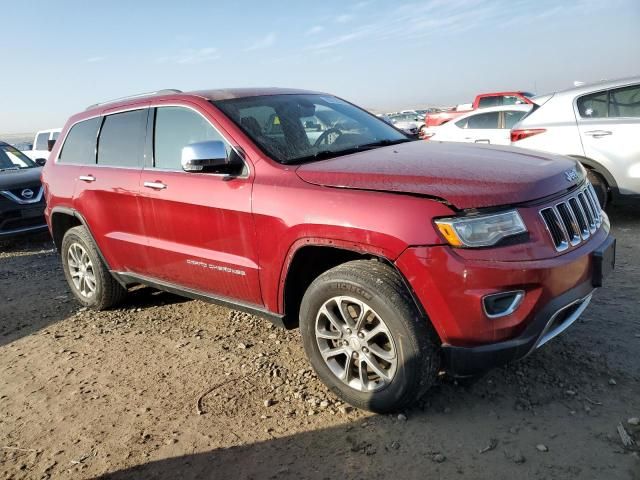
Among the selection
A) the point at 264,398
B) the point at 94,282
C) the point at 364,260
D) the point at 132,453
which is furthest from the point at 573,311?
the point at 94,282

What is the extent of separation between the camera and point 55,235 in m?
5.20

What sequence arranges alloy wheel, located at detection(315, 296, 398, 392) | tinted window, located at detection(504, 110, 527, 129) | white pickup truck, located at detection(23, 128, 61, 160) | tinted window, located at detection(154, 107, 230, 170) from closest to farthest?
1. alloy wheel, located at detection(315, 296, 398, 392)
2. tinted window, located at detection(154, 107, 230, 170)
3. tinted window, located at detection(504, 110, 527, 129)
4. white pickup truck, located at detection(23, 128, 61, 160)

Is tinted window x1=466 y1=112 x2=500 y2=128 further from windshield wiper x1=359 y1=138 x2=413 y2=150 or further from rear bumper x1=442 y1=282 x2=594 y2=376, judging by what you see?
rear bumper x1=442 y1=282 x2=594 y2=376

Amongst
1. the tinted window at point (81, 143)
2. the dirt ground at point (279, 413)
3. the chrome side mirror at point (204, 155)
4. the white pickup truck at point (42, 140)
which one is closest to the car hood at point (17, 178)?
the tinted window at point (81, 143)

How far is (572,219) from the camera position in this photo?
2.73m

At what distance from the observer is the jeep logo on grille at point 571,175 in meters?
2.89

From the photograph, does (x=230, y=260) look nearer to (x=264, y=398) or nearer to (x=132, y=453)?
(x=264, y=398)

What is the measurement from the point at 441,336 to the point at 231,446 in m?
1.20

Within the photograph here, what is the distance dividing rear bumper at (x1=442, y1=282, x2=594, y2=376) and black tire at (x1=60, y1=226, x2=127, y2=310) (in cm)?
323

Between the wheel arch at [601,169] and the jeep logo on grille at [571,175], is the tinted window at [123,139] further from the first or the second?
the wheel arch at [601,169]

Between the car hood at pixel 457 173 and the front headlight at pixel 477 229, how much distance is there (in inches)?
2.7

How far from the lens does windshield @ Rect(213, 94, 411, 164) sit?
11.0 ft

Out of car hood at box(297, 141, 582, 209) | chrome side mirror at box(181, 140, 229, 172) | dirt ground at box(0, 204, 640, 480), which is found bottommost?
dirt ground at box(0, 204, 640, 480)

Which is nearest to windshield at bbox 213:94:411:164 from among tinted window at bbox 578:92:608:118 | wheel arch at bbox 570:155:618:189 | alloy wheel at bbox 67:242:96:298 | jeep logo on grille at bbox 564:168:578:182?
jeep logo on grille at bbox 564:168:578:182
